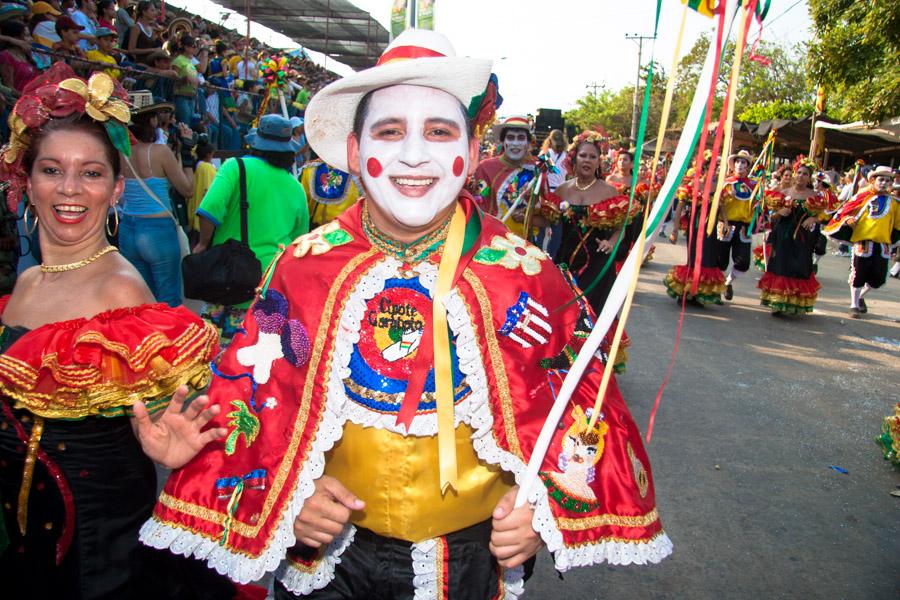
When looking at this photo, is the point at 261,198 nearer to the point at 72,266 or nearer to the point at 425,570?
the point at 72,266

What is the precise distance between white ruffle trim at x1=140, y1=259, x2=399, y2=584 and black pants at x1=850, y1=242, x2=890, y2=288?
8.74 meters

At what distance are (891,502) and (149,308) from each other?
416cm

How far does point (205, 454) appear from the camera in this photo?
71.9 inches

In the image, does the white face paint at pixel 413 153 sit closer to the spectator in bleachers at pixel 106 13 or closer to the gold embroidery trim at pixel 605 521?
the gold embroidery trim at pixel 605 521

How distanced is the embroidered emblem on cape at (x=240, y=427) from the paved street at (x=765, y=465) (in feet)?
6.24

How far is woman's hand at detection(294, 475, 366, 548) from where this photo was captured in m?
1.73

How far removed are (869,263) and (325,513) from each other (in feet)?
29.8

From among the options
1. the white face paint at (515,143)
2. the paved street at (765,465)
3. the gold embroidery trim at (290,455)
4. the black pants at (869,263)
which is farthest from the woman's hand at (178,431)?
the black pants at (869,263)

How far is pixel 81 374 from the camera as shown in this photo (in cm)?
190

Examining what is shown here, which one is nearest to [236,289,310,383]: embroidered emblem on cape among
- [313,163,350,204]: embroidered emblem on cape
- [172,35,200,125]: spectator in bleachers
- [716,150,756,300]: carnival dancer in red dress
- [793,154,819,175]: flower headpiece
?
[313,163,350,204]: embroidered emblem on cape

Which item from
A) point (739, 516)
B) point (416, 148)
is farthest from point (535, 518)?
point (739, 516)

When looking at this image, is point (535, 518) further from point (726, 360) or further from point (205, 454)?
point (726, 360)

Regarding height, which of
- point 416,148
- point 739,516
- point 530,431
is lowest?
point 739,516

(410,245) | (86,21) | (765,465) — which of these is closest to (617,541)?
(410,245)
